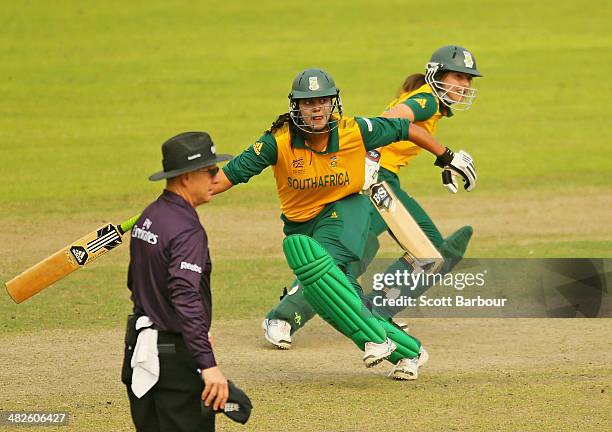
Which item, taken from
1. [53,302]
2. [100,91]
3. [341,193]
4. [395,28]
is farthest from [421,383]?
[395,28]

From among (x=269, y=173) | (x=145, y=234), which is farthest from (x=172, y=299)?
(x=269, y=173)

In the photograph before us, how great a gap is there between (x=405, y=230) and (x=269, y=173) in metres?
7.78

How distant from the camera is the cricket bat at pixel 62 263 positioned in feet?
25.2

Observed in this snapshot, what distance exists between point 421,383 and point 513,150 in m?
10.7

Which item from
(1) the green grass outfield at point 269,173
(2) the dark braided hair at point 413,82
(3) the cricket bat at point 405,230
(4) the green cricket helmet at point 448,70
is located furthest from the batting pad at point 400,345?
(2) the dark braided hair at point 413,82

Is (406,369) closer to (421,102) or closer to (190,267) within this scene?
(421,102)

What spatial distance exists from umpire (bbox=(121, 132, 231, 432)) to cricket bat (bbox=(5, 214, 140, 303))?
6.53ft

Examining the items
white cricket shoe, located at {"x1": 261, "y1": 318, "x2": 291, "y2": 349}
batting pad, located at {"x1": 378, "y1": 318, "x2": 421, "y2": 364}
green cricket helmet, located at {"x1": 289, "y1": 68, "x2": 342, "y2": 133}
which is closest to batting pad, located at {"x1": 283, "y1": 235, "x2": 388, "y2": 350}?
batting pad, located at {"x1": 378, "y1": 318, "x2": 421, "y2": 364}

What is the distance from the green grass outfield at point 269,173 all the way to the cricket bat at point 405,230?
0.53m

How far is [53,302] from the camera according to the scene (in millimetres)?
10562

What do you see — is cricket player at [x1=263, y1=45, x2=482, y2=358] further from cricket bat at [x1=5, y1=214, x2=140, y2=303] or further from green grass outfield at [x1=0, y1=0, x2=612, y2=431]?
cricket bat at [x1=5, y1=214, x2=140, y2=303]

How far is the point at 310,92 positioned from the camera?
8.14 meters

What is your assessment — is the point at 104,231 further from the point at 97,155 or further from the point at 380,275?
the point at 97,155

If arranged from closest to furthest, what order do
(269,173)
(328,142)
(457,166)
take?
(328,142)
(457,166)
(269,173)
